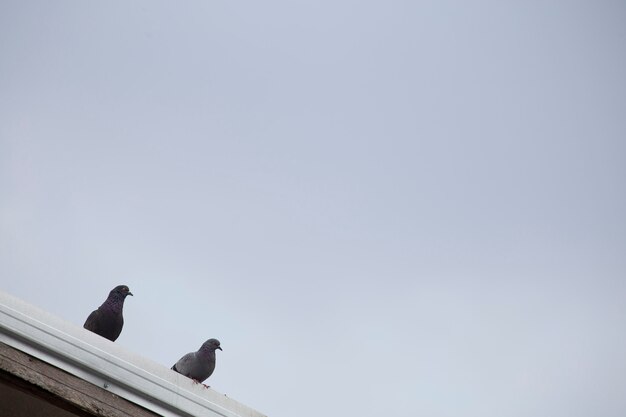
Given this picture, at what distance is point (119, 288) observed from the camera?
7.14 metres

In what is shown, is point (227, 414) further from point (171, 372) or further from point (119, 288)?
point (119, 288)

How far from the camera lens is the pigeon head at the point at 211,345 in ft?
21.6

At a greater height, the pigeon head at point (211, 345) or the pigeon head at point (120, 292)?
the pigeon head at point (120, 292)

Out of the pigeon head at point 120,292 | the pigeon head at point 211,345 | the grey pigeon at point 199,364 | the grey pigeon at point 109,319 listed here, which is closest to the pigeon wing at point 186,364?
the grey pigeon at point 199,364

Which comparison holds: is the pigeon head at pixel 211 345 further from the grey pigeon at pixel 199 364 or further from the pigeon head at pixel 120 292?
the pigeon head at pixel 120 292

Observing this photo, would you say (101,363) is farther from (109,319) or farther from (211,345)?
(109,319)

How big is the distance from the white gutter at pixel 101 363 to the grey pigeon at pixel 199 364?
3.46 metres

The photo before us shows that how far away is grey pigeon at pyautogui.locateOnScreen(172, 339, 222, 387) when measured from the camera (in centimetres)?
637

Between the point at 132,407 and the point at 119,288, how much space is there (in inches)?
184

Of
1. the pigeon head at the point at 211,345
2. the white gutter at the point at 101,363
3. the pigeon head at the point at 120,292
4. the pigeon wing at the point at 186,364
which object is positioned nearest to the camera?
the white gutter at the point at 101,363

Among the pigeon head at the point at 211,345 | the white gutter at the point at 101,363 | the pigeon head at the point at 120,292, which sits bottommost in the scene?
the white gutter at the point at 101,363

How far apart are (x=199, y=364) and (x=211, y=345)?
0.39 m

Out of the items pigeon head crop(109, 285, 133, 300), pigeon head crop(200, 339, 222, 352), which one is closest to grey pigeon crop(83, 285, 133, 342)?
pigeon head crop(109, 285, 133, 300)

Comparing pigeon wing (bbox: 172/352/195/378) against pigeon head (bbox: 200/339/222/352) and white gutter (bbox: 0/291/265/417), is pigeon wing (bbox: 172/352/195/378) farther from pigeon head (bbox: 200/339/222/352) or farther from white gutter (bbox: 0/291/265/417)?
white gutter (bbox: 0/291/265/417)
